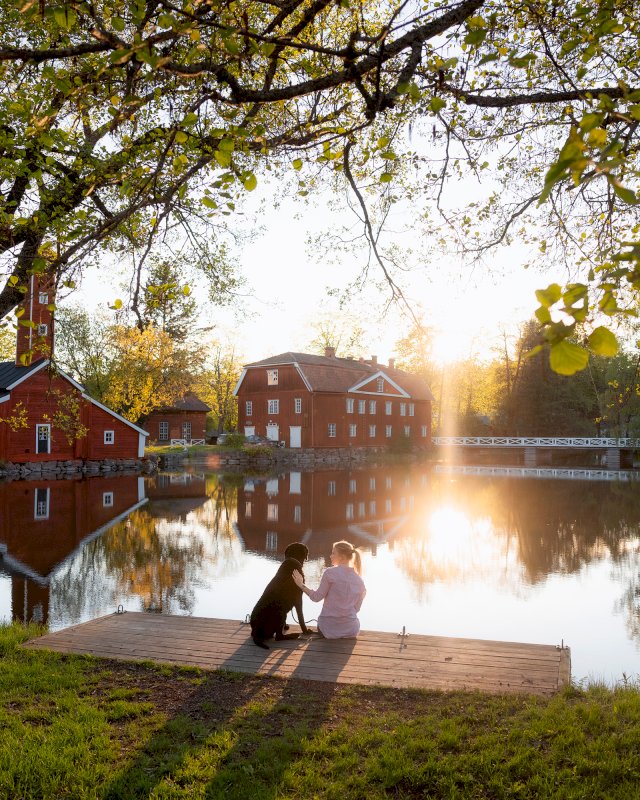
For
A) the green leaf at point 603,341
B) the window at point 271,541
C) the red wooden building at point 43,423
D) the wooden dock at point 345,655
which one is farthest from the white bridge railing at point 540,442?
the green leaf at point 603,341

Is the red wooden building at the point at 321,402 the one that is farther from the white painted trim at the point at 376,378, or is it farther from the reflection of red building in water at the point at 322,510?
the reflection of red building in water at the point at 322,510

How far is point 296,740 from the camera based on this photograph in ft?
15.0

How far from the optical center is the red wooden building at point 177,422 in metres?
57.0

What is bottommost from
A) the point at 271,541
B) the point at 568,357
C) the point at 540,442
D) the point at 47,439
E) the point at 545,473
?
the point at 545,473

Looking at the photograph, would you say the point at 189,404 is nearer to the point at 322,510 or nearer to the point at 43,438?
the point at 43,438

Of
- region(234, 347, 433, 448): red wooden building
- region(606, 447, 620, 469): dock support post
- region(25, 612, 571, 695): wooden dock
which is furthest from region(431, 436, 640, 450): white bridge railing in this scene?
region(25, 612, 571, 695): wooden dock

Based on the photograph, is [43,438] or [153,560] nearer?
[153,560]

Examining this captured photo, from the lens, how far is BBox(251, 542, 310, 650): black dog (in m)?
6.88

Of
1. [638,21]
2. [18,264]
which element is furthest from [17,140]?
[638,21]

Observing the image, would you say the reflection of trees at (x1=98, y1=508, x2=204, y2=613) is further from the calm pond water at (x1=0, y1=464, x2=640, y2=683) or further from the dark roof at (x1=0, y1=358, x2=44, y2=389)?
the dark roof at (x1=0, y1=358, x2=44, y2=389)

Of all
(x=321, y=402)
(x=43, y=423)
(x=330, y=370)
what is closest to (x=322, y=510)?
(x=43, y=423)

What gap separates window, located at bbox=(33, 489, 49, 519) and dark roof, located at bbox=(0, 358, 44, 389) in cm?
981

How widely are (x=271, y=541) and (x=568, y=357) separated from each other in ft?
53.4

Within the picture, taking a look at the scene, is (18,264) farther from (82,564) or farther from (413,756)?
(82,564)
